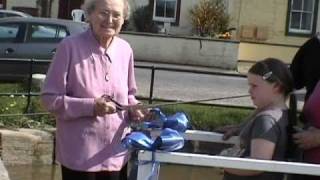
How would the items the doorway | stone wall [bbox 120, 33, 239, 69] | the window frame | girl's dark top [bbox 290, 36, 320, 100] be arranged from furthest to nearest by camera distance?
1. the doorway
2. the window frame
3. stone wall [bbox 120, 33, 239, 69]
4. girl's dark top [bbox 290, 36, 320, 100]

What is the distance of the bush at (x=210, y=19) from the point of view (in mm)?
24219

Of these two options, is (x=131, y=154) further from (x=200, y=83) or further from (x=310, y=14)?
(x=310, y=14)

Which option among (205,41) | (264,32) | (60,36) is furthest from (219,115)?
(264,32)

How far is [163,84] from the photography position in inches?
622

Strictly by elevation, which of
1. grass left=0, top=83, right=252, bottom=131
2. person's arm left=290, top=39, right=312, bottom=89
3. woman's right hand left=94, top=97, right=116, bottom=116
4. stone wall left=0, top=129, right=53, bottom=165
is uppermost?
person's arm left=290, top=39, right=312, bottom=89

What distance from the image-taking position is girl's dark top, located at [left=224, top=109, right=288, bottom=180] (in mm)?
3428

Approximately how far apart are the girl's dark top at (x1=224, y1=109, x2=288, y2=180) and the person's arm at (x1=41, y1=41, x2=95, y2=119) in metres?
0.74

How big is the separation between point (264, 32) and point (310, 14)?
2.07 meters

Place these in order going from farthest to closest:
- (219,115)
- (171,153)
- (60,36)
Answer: (60,36) < (219,115) < (171,153)

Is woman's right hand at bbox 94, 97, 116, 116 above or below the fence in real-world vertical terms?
above

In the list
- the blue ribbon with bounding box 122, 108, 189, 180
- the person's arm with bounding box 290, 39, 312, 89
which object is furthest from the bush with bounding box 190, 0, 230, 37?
the blue ribbon with bounding box 122, 108, 189, 180

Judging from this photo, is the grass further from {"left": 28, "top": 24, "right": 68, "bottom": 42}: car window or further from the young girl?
the young girl

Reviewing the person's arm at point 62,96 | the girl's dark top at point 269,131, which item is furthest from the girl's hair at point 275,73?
the person's arm at point 62,96

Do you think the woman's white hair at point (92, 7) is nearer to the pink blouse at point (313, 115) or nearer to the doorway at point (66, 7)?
the pink blouse at point (313, 115)
